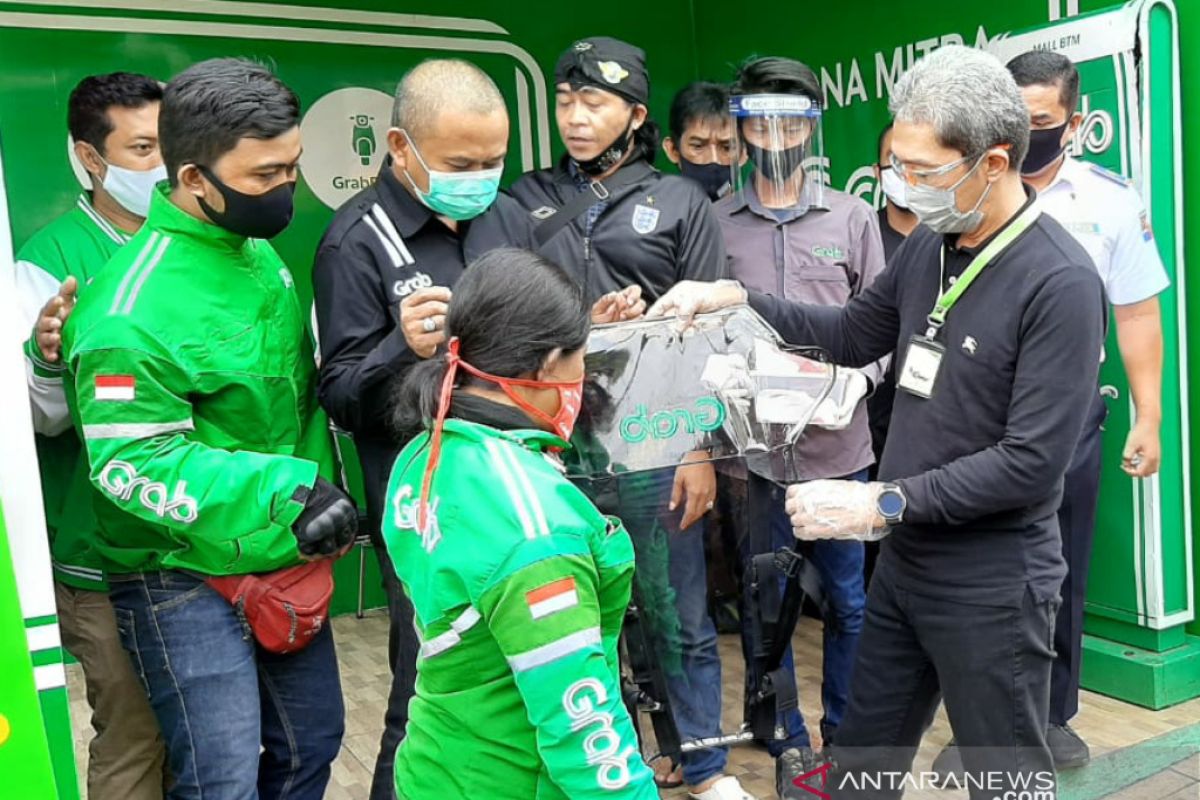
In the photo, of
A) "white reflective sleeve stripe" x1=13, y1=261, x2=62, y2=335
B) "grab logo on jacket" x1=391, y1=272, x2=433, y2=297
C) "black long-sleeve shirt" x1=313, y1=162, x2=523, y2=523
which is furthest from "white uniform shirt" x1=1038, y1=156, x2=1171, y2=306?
"white reflective sleeve stripe" x1=13, y1=261, x2=62, y2=335

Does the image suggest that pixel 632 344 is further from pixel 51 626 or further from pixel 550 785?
pixel 51 626

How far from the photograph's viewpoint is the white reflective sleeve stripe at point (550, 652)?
130 cm

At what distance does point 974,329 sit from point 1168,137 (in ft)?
5.48

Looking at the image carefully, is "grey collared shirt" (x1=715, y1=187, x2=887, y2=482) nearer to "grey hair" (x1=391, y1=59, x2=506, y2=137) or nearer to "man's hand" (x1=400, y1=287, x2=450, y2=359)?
"grey hair" (x1=391, y1=59, x2=506, y2=137)

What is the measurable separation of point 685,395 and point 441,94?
79cm

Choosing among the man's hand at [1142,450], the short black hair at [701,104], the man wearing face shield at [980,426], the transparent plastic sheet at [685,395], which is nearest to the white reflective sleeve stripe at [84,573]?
the transparent plastic sheet at [685,395]

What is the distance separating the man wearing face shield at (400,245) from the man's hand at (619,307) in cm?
27

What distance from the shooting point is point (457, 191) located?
7.13 ft

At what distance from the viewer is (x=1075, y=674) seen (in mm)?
2930

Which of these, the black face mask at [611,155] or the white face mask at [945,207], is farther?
the black face mask at [611,155]

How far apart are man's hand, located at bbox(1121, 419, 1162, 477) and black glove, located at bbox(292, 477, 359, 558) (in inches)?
88.1

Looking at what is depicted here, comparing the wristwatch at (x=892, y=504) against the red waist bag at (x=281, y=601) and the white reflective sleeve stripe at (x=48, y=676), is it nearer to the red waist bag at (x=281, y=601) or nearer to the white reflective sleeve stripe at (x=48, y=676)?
the red waist bag at (x=281, y=601)

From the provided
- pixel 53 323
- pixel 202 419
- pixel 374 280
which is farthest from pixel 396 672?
pixel 53 323

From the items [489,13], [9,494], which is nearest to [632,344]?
[9,494]
